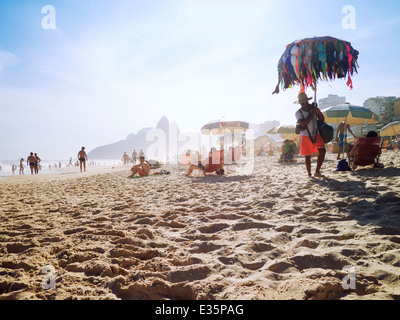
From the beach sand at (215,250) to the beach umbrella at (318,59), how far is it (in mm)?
3563

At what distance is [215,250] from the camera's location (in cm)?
193

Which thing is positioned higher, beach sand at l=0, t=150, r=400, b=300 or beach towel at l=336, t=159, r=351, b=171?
beach towel at l=336, t=159, r=351, b=171

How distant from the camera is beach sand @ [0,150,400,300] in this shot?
1.36 metres

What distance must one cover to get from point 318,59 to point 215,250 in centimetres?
567

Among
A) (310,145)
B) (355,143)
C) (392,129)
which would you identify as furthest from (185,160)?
(392,129)

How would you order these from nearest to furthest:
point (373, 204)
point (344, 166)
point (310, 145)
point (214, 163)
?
point (373, 204) < point (310, 145) < point (344, 166) < point (214, 163)

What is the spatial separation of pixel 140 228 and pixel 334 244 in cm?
192

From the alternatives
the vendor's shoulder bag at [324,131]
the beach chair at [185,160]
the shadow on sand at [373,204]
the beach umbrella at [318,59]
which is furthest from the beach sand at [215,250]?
the beach chair at [185,160]

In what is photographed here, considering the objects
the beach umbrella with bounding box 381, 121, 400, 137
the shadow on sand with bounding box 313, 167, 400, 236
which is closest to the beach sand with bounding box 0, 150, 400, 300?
the shadow on sand with bounding box 313, 167, 400, 236

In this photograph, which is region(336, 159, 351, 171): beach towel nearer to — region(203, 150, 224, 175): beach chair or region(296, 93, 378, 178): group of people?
region(296, 93, 378, 178): group of people

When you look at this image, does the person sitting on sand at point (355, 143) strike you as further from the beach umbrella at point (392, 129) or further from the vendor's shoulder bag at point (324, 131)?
the beach umbrella at point (392, 129)

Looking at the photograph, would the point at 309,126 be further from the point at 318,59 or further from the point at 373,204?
the point at 373,204

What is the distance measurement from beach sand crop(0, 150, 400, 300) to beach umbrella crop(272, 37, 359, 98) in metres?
3.56
